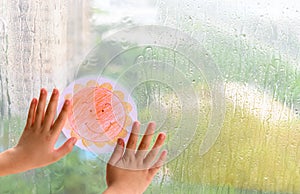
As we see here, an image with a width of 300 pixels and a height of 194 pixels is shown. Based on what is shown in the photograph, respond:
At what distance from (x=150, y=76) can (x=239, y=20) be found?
0.23 m

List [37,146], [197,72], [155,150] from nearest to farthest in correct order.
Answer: [37,146]
[155,150]
[197,72]

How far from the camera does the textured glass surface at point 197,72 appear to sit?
122cm

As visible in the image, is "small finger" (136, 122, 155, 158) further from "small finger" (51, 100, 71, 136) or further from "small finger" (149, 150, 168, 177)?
"small finger" (51, 100, 71, 136)

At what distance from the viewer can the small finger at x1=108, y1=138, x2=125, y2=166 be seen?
109 centimetres

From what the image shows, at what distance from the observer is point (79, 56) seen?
4.23 ft

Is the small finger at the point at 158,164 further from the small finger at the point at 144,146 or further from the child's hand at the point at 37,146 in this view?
the child's hand at the point at 37,146

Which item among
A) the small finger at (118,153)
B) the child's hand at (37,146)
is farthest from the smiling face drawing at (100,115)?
the child's hand at (37,146)

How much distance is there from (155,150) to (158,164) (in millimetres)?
29

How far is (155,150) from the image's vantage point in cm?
113

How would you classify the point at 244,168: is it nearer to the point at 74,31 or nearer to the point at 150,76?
the point at 150,76

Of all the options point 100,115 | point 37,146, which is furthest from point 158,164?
point 37,146

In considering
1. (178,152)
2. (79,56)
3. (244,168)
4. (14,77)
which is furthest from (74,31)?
(244,168)

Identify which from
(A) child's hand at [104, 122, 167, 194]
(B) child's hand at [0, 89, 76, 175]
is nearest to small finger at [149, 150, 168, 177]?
(A) child's hand at [104, 122, 167, 194]

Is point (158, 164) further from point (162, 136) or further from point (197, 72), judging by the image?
point (197, 72)
